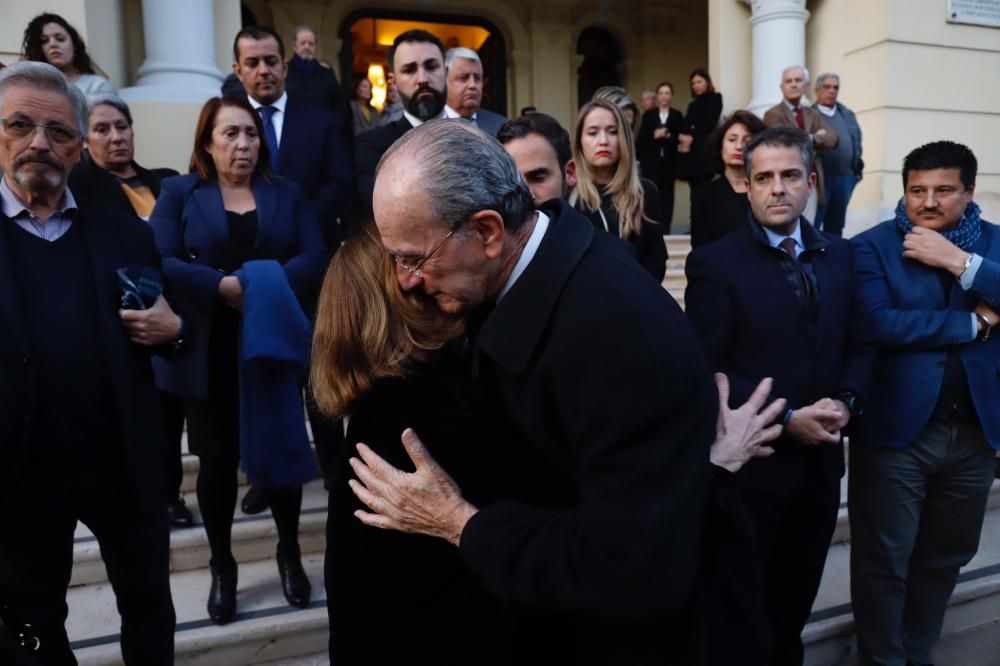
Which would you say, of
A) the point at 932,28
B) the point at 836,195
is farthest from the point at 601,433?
the point at 932,28

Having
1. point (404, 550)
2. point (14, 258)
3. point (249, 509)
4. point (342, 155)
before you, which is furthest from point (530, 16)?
point (404, 550)

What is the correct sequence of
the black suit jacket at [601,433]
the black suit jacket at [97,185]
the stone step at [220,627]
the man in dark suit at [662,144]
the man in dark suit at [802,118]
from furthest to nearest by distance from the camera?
the man in dark suit at [662,144], the man in dark suit at [802,118], the black suit jacket at [97,185], the stone step at [220,627], the black suit jacket at [601,433]

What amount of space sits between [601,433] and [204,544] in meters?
2.55

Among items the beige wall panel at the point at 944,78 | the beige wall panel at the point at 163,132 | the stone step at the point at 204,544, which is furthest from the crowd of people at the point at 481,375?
the beige wall panel at the point at 944,78

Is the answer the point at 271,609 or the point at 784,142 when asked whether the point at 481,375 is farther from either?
the point at 271,609

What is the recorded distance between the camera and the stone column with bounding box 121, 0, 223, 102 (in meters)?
5.57

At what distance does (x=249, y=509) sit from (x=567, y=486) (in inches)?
95.9

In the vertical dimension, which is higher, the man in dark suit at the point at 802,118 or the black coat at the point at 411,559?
the man in dark suit at the point at 802,118

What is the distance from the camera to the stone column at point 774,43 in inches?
292

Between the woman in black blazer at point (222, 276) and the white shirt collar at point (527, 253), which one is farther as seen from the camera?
the woman in black blazer at point (222, 276)

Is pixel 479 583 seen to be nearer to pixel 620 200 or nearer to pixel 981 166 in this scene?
pixel 620 200

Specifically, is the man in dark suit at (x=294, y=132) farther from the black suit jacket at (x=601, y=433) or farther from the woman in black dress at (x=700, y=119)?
the woman in black dress at (x=700, y=119)

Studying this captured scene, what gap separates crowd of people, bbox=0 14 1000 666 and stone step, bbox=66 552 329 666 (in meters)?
0.10

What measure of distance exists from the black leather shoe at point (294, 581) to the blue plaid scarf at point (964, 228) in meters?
2.57
